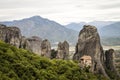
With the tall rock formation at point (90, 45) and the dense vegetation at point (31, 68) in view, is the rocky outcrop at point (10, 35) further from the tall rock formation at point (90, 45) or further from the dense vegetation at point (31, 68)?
the dense vegetation at point (31, 68)

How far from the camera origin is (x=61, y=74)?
5328 cm

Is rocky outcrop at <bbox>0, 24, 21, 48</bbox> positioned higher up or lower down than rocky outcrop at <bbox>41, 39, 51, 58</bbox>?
higher up

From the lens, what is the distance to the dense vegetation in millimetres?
45031

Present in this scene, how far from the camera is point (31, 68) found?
47938 millimetres

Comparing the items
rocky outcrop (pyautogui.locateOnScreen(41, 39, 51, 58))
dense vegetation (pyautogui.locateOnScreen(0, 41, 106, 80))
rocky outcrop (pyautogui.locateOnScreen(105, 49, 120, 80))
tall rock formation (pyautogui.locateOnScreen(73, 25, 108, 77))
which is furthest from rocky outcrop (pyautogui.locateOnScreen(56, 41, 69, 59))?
dense vegetation (pyautogui.locateOnScreen(0, 41, 106, 80))

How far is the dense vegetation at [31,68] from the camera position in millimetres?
45031

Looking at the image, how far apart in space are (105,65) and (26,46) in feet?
76.5

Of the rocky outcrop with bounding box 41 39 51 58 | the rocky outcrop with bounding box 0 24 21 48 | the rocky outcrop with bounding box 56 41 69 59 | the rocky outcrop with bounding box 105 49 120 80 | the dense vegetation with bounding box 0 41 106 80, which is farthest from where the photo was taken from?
the rocky outcrop with bounding box 41 39 51 58

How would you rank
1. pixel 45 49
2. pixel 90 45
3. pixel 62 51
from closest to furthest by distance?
1. pixel 90 45
2. pixel 62 51
3. pixel 45 49

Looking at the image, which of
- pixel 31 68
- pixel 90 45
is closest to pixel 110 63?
pixel 90 45

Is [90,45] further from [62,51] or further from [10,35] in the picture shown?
[10,35]

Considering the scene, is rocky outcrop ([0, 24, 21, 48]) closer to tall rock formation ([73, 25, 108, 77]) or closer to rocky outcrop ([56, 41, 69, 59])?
rocky outcrop ([56, 41, 69, 59])

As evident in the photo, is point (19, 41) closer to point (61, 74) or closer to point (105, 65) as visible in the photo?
point (105, 65)

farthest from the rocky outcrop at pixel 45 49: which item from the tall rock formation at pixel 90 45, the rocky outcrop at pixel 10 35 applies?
the rocky outcrop at pixel 10 35
